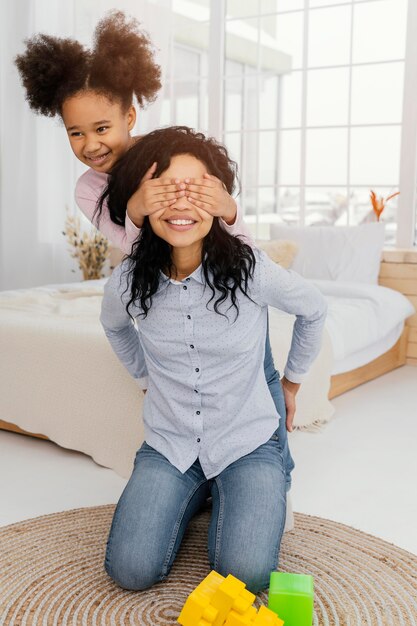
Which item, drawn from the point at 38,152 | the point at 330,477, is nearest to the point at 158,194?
the point at 330,477

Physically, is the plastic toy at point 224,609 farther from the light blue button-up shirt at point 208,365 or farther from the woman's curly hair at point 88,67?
the woman's curly hair at point 88,67

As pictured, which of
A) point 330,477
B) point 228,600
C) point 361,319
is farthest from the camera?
point 361,319

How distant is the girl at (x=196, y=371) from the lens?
1.63 meters

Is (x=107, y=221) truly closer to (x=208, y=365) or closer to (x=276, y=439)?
(x=208, y=365)

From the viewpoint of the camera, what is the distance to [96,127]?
1.76m

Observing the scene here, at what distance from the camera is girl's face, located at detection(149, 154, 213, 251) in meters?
1.61

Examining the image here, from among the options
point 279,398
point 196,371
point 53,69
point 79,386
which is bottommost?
point 79,386

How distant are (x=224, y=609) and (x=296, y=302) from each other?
728mm

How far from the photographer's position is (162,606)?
5.23 feet

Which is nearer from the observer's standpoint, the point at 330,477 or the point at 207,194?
the point at 207,194

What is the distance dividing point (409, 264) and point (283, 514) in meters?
2.69

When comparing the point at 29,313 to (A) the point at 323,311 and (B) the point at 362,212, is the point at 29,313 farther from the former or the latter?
(B) the point at 362,212

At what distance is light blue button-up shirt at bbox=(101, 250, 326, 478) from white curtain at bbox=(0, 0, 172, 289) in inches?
132

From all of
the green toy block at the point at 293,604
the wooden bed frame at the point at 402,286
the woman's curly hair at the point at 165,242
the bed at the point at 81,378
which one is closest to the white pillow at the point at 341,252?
the wooden bed frame at the point at 402,286
